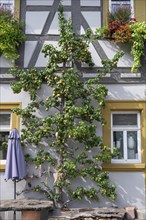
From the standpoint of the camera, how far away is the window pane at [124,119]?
26.6 feet

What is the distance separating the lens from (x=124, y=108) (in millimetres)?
7977

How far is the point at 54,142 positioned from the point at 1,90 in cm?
159

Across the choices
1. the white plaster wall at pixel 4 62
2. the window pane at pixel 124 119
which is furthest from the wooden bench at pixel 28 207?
the white plaster wall at pixel 4 62

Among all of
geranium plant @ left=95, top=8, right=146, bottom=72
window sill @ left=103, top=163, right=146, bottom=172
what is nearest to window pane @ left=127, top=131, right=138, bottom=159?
window sill @ left=103, top=163, right=146, bottom=172

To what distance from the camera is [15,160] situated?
725cm

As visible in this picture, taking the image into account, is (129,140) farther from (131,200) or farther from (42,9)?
(42,9)

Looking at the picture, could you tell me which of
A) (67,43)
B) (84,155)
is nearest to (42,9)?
(67,43)

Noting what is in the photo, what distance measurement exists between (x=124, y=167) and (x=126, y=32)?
276 cm

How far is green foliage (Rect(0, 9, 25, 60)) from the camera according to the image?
7.89m

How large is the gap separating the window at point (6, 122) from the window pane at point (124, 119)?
206 centimetres

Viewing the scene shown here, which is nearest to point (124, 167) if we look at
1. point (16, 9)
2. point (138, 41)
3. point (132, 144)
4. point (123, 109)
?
point (132, 144)

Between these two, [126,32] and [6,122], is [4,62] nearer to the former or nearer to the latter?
[6,122]

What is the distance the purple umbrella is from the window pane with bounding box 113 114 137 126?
2.07 meters

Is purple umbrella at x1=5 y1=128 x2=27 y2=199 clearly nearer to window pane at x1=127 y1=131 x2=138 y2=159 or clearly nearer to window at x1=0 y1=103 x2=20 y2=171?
window at x1=0 y1=103 x2=20 y2=171
